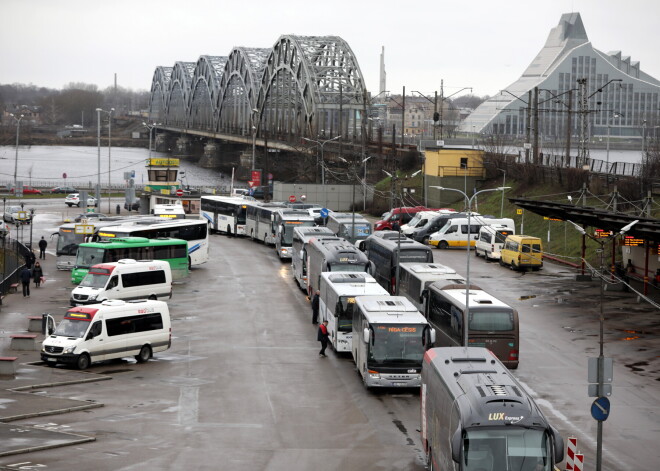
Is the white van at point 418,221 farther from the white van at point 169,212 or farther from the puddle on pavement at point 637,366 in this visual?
the puddle on pavement at point 637,366

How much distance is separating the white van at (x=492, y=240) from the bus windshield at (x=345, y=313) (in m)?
29.0

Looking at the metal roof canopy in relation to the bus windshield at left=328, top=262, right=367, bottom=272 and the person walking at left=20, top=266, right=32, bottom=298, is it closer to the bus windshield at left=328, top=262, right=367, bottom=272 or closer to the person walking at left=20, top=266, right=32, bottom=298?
the bus windshield at left=328, top=262, right=367, bottom=272

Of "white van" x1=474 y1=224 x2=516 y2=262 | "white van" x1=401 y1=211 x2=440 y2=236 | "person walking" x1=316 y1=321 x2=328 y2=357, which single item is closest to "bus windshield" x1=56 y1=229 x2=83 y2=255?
"white van" x1=401 y1=211 x2=440 y2=236

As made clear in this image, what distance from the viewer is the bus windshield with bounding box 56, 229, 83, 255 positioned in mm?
57281

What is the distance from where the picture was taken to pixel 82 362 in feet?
104

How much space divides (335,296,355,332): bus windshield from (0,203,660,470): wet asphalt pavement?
1.13 meters

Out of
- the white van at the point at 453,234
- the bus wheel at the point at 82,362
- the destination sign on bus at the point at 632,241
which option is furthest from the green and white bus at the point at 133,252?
the destination sign on bus at the point at 632,241

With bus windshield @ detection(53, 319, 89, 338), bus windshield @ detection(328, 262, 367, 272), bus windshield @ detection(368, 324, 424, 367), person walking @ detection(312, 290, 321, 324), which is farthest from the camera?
bus windshield @ detection(328, 262, 367, 272)

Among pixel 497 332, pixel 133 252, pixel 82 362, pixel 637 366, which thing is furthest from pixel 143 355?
pixel 133 252

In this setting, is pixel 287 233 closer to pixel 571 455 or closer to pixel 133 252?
pixel 133 252

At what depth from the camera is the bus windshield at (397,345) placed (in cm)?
2855

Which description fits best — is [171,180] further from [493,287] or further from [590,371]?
[590,371]

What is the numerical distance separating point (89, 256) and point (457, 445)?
34.9 m

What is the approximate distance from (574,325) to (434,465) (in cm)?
2205
